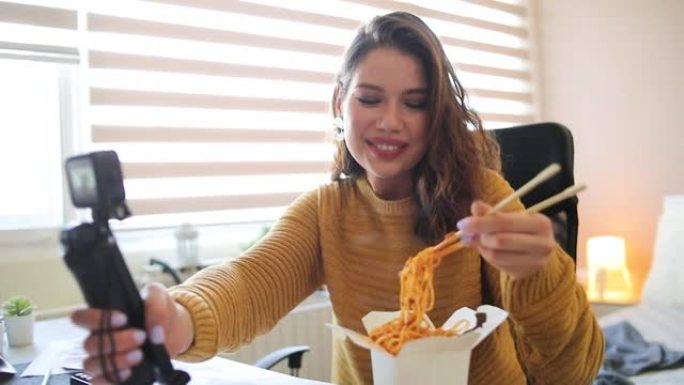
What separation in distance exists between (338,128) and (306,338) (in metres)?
1.05

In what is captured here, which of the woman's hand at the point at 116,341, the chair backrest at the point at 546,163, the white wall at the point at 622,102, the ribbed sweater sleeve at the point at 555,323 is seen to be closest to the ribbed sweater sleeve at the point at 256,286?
the woman's hand at the point at 116,341

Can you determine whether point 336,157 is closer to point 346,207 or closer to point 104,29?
point 346,207

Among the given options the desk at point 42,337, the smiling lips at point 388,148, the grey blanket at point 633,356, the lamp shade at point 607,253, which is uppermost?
the smiling lips at point 388,148

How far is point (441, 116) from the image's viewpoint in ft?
3.24

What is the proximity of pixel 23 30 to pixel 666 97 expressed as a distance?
264cm

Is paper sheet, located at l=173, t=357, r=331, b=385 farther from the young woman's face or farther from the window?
the window

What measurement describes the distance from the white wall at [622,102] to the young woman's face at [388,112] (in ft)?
7.62

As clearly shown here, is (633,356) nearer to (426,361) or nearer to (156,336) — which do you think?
(426,361)

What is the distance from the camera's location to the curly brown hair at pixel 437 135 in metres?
1.00

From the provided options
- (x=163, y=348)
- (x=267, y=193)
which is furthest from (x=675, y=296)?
(x=163, y=348)

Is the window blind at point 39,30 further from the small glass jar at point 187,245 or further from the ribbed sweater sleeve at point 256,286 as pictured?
the ribbed sweater sleeve at point 256,286

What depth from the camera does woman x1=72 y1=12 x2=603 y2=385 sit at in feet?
2.76

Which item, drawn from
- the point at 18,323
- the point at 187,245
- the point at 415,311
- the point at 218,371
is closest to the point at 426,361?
the point at 415,311

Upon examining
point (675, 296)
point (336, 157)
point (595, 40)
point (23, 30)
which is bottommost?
point (675, 296)
